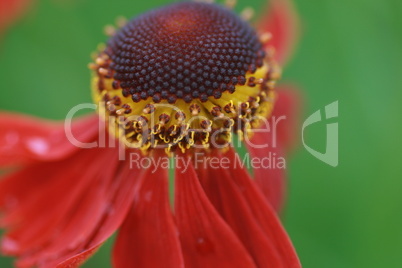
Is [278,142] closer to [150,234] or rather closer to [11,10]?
[150,234]

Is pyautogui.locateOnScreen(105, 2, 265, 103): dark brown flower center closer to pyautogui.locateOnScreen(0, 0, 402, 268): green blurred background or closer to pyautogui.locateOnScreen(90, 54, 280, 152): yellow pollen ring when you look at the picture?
pyautogui.locateOnScreen(90, 54, 280, 152): yellow pollen ring

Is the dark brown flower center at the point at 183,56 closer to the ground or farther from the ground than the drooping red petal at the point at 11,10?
closer to the ground

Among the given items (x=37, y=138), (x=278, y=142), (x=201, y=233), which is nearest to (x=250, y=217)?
(x=201, y=233)

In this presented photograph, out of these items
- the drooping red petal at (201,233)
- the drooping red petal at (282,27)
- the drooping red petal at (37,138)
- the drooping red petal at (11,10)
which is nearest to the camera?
the drooping red petal at (201,233)

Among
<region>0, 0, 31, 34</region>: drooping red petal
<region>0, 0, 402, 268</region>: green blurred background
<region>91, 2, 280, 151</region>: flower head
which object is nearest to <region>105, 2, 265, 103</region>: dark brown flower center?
<region>91, 2, 280, 151</region>: flower head

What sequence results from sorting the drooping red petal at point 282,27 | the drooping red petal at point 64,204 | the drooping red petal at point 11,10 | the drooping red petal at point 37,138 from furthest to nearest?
the drooping red petal at point 11,10 → the drooping red petal at point 282,27 → the drooping red petal at point 37,138 → the drooping red petal at point 64,204

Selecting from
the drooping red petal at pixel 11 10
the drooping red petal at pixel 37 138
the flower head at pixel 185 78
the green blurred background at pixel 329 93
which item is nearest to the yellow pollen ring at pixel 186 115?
the flower head at pixel 185 78

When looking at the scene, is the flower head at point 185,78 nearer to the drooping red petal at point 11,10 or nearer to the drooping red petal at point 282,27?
the drooping red petal at point 282,27
